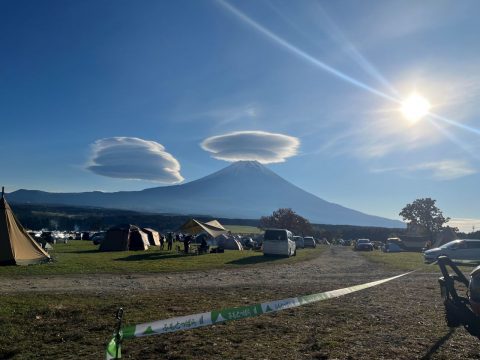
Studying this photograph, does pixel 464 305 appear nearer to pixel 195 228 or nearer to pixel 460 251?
pixel 460 251

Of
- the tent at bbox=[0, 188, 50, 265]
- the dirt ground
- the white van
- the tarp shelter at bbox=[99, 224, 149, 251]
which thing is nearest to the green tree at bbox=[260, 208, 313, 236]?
the tarp shelter at bbox=[99, 224, 149, 251]

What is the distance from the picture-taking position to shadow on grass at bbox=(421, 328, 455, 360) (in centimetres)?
661

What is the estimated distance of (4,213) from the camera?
70.5 ft

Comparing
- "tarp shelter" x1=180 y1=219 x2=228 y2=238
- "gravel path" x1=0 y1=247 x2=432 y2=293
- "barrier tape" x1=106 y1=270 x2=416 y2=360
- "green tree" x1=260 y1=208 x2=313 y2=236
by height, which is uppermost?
"green tree" x1=260 y1=208 x2=313 y2=236

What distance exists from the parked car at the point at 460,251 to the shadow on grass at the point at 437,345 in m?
22.9

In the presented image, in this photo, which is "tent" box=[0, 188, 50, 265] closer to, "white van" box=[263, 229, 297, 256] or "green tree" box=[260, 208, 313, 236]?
"white van" box=[263, 229, 297, 256]

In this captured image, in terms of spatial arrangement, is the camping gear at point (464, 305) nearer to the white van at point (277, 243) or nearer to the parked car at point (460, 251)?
the parked car at point (460, 251)

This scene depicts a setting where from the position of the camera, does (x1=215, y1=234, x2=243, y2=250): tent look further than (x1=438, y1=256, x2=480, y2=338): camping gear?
Yes

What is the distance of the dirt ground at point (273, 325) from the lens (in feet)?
22.2

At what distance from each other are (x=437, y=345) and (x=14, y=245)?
2004 cm

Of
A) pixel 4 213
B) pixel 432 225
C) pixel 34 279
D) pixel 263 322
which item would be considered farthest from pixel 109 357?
pixel 432 225

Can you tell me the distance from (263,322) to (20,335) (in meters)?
4.49

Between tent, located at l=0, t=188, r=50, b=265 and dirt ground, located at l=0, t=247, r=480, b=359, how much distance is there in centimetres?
642

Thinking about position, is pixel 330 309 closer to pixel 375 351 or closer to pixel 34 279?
pixel 375 351
